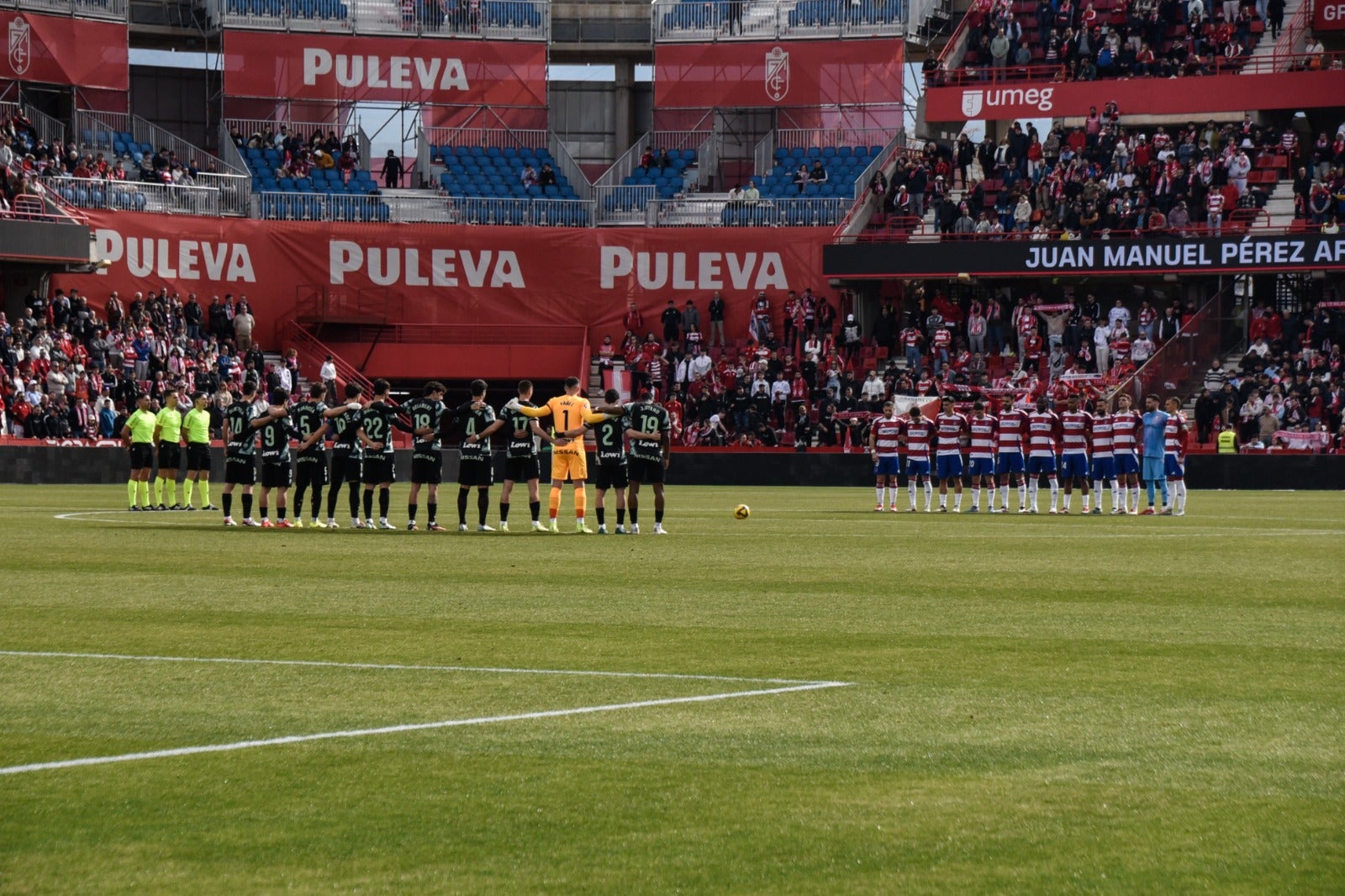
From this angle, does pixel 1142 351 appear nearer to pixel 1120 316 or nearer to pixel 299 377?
pixel 1120 316

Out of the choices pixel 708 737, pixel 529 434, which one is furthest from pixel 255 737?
pixel 529 434

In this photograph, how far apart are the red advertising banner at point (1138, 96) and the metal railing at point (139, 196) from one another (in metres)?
21.6

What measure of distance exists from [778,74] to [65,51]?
21978 millimetres

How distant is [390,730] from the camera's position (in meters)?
8.20

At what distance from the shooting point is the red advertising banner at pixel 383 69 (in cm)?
5934

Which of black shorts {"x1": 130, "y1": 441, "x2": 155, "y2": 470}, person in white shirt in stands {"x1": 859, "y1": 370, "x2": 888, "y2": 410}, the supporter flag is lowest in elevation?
black shorts {"x1": 130, "y1": 441, "x2": 155, "y2": 470}

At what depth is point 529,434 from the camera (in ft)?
81.1

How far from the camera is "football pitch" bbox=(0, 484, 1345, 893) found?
585 cm

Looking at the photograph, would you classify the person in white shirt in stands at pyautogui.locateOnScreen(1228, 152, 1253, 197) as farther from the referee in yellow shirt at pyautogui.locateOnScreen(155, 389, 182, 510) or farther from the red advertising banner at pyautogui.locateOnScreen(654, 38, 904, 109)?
the referee in yellow shirt at pyautogui.locateOnScreen(155, 389, 182, 510)

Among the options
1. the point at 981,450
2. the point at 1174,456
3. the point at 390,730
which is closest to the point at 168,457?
the point at 981,450

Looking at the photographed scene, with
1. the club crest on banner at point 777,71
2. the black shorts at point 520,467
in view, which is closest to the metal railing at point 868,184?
the club crest on banner at point 777,71

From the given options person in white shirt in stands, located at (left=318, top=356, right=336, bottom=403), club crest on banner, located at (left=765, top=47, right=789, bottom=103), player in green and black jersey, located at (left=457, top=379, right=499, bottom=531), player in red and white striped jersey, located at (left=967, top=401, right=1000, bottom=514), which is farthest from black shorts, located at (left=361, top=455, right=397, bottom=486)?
club crest on banner, located at (left=765, top=47, right=789, bottom=103)

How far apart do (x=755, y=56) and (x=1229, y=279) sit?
17615 mm

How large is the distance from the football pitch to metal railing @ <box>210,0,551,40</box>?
45.2 meters
